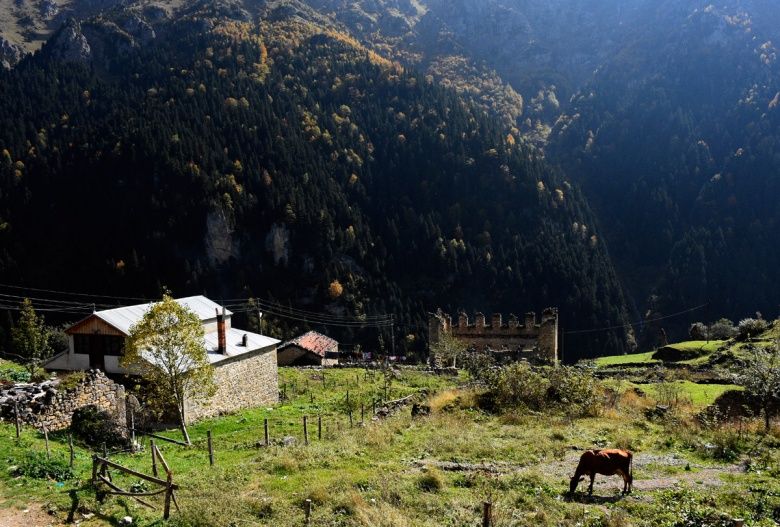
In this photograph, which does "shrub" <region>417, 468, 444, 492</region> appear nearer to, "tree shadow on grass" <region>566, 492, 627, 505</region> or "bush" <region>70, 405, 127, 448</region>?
"tree shadow on grass" <region>566, 492, 627, 505</region>

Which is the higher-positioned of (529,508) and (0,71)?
(0,71)

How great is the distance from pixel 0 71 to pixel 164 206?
209 feet

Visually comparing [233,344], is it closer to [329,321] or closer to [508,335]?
[508,335]

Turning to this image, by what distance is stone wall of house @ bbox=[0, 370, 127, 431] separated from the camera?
750 inches

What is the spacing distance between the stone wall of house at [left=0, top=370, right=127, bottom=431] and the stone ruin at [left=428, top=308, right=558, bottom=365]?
1252 inches

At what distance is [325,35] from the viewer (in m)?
138

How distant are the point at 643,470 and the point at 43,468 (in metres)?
14.9

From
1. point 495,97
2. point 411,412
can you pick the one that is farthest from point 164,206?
point 495,97

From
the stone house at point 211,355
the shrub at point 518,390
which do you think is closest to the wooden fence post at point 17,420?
the stone house at point 211,355

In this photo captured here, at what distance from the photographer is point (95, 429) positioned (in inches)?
760

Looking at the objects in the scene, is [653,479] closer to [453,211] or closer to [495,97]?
[453,211]

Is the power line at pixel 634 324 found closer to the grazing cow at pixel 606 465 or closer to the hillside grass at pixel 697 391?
the hillside grass at pixel 697 391

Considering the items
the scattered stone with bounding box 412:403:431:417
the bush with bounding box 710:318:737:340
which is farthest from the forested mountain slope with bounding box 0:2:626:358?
the scattered stone with bounding box 412:403:431:417

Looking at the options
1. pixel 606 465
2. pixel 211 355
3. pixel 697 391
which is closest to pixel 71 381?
pixel 211 355
